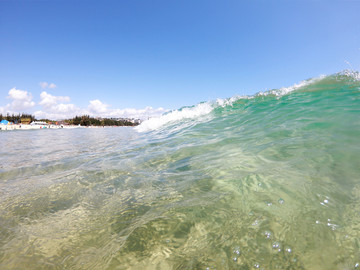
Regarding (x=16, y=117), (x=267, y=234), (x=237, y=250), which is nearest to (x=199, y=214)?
(x=237, y=250)

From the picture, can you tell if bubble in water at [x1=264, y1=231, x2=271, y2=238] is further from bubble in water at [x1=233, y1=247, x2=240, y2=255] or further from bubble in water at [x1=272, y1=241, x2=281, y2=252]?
bubble in water at [x1=233, y1=247, x2=240, y2=255]

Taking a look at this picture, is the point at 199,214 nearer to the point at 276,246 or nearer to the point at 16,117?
the point at 276,246

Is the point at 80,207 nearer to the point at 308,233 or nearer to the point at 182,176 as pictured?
the point at 182,176

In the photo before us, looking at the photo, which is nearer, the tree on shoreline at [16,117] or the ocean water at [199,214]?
the ocean water at [199,214]

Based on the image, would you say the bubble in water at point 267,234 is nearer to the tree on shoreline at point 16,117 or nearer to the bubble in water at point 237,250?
the bubble in water at point 237,250

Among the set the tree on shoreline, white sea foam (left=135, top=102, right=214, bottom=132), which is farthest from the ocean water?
the tree on shoreline

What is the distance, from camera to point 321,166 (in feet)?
7.77

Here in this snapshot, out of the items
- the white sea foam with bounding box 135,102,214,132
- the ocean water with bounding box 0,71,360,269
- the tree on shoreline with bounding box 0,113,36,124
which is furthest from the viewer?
the tree on shoreline with bounding box 0,113,36,124

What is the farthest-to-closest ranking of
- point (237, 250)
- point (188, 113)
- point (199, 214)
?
point (188, 113), point (199, 214), point (237, 250)

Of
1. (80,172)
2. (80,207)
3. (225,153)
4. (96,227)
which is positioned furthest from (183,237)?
(80,172)

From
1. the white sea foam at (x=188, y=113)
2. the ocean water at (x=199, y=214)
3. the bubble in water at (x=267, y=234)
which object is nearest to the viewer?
the ocean water at (x=199, y=214)

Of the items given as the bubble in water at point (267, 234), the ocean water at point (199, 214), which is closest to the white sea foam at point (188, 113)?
the ocean water at point (199, 214)

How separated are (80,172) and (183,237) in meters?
2.66

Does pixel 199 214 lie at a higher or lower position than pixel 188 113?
lower
